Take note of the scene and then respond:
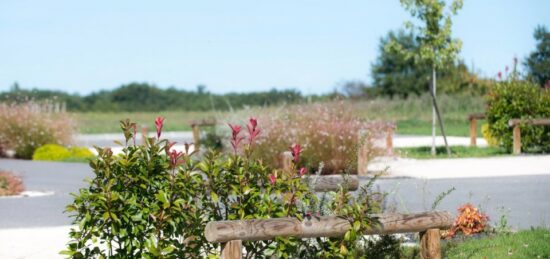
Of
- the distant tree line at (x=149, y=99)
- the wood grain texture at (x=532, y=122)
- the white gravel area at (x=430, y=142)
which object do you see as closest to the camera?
the wood grain texture at (x=532, y=122)

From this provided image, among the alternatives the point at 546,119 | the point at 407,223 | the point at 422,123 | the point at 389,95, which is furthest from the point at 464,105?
the point at 407,223

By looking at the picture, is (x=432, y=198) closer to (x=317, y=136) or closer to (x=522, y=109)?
(x=317, y=136)

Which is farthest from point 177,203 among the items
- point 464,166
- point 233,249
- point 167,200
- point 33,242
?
point 464,166

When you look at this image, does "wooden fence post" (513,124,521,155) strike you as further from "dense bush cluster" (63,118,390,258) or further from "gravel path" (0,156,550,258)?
"dense bush cluster" (63,118,390,258)

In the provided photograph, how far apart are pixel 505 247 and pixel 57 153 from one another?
1733 cm

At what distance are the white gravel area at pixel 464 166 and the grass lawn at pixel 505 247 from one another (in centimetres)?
723

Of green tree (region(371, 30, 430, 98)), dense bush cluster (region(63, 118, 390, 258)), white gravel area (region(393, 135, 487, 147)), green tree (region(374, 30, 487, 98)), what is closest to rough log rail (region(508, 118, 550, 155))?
white gravel area (region(393, 135, 487, 147))

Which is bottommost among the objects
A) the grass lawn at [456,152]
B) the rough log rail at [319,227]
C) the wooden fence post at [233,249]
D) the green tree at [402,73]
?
the grass lawn at [456,152]

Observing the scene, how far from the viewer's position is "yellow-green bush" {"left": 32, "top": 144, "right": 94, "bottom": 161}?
2258 centimetres

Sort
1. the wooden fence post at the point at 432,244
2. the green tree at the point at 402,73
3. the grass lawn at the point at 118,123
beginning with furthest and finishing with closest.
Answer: the green tree at the point at 402,73 < the grass lawn at the point at 118,123 < the wooden fence post at the point at 432,244

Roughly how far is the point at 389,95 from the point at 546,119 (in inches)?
1290

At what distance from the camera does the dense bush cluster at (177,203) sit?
573cm

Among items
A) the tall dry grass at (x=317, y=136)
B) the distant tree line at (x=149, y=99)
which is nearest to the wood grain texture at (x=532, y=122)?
the tall dry grass at (x=317, y=136)

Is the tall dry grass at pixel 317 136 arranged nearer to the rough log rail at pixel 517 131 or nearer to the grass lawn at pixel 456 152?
the grass lawn at pixel 456 152
